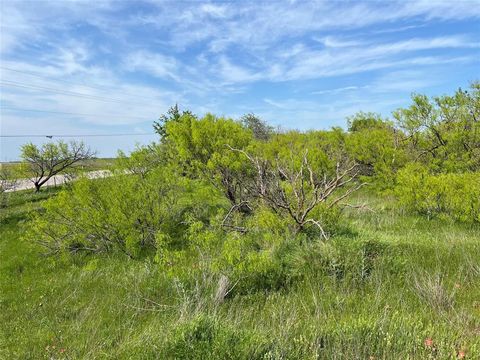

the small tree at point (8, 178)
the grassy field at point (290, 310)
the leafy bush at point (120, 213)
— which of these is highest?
the small tree at point (8, 178)

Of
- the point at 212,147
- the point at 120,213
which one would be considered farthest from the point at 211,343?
the point at 212,147

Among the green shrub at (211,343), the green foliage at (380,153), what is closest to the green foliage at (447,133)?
the green foliage at (380,153)

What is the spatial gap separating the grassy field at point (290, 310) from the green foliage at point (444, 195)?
1.95ft

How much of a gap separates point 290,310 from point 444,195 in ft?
22.3

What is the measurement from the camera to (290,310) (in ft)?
16.2

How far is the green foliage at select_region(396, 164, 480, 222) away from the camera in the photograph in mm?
8984

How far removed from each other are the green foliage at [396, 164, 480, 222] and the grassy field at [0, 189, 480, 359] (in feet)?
1.95

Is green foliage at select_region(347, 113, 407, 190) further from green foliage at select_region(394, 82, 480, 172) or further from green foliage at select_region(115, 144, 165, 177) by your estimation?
green foliage at select_region(115, 144, 165, 177)

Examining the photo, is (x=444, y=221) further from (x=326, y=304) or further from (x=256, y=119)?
(x=256, y=119)

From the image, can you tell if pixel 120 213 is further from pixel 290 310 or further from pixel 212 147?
pixel 290 310

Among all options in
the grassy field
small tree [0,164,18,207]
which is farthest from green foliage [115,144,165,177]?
small tree [0,164,18,207]

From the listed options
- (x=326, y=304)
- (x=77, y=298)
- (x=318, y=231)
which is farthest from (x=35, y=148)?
(x=326, y=304)

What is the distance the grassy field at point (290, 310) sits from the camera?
3.81 m

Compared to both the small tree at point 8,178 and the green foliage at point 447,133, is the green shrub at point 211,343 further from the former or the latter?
the small tree at point 8,178
